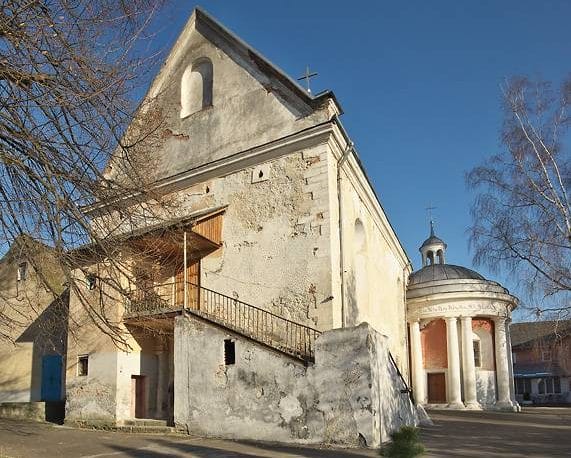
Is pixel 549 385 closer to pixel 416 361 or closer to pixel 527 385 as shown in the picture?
pixel 527 385

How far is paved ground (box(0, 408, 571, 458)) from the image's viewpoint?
11.0m

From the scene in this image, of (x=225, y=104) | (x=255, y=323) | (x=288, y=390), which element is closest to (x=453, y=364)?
(x=255, y=323)

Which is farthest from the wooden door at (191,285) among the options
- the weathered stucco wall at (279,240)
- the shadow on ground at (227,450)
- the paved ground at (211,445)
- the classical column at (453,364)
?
the classical column at (453,364)

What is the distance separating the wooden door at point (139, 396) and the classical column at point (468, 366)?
15553 millimetres

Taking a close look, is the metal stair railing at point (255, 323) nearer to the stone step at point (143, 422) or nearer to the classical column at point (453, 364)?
the stone step at point (143, 422)

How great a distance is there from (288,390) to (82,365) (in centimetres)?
679

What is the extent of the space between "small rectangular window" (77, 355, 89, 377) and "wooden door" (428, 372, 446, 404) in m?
17.3

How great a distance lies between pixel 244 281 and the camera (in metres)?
15.7

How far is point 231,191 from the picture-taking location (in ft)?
55.1

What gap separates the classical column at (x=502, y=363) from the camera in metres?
26.7

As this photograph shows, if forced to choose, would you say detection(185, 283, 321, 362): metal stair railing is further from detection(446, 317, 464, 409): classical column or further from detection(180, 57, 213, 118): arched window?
detection(446, 317, 464, 409): classical column

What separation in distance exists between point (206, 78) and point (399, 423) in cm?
1203

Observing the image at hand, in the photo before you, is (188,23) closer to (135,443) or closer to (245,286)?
(245,286)

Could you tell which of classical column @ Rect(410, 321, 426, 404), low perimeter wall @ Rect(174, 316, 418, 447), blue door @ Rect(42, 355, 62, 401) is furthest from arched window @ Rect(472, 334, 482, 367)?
blue door @ Rect(42, 355, 62, 401)
